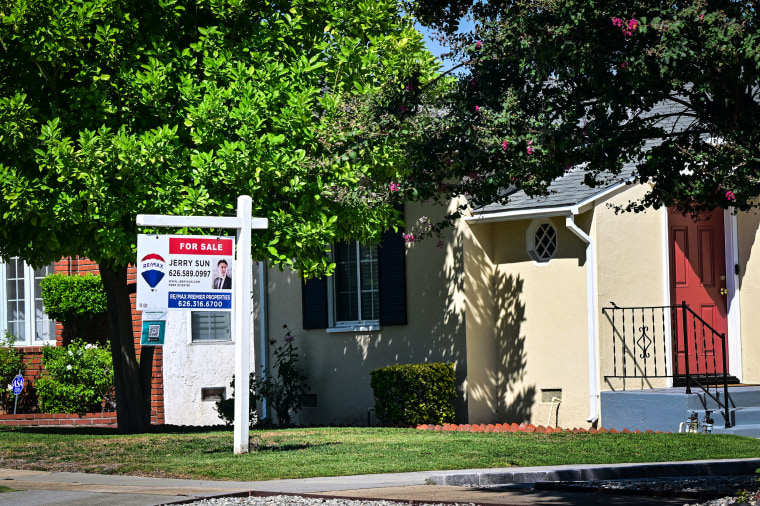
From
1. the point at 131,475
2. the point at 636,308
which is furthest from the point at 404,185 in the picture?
the point at 636,308

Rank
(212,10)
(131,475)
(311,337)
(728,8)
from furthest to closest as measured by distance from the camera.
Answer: (311,337) < (212,10) < (131,475) < (728,8)

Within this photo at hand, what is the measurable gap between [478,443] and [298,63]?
17.1 feet

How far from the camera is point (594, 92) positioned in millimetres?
7773

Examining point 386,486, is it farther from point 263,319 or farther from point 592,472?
point 263,319

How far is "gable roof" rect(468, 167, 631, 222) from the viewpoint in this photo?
1430cm

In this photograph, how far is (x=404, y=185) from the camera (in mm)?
8898

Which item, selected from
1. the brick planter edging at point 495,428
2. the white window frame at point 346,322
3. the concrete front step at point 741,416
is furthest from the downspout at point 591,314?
the white window frame at point 346,322

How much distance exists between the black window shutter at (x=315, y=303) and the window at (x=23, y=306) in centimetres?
595

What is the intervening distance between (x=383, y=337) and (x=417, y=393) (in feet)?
5.41

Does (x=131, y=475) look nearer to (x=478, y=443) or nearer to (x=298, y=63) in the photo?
(x=478, y=443)

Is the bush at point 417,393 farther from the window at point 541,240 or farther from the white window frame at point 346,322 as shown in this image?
the window at point 541,240

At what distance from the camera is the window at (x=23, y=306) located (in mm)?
20547

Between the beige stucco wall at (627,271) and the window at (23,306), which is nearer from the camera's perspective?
the beige stucco wall at (627,271)

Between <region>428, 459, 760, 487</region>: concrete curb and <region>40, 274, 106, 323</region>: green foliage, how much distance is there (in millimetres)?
10944
